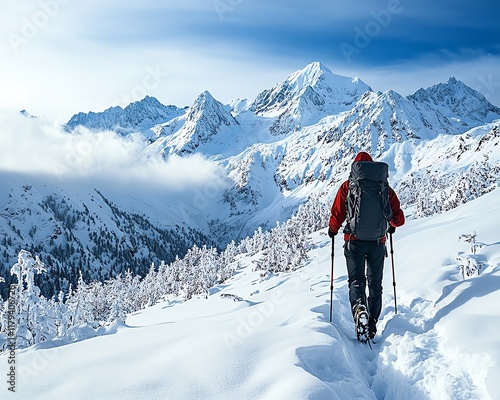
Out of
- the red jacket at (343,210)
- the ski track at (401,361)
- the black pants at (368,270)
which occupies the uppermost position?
the red jacket at (343,210)

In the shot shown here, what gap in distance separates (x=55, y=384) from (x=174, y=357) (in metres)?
1.59

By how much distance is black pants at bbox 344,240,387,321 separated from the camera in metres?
6.87

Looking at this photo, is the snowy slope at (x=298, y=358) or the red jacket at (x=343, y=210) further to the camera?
the red jacket at (x=343, y=210)

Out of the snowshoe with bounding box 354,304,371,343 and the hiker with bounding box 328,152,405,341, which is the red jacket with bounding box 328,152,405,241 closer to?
the hiker with bounding box 328,152,405,341

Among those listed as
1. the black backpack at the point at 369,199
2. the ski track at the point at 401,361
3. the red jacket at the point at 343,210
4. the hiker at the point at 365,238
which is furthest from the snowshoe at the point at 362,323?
the red jacket at the point at 343,210

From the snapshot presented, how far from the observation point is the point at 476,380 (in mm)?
4500

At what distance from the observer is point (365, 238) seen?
21.9 ft

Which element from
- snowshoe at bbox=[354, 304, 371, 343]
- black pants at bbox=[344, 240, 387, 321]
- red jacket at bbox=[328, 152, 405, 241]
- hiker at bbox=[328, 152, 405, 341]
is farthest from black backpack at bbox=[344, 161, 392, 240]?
snowshoe at bbox=[354, 304, 371, 343]

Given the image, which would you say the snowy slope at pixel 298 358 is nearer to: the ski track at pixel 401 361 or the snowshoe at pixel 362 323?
the ski track at pixel 401 361

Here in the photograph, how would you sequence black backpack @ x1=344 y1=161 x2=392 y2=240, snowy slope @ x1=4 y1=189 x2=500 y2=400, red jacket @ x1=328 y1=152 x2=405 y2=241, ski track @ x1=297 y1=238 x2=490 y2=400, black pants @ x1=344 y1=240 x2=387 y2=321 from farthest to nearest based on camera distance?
red jacket @ x1=328 y1=152 x2=405 y2=241, black pants @ x1=344 y1=240 x2=387 y2=321, black backpack @ x1=344 y1=161 x2=392 y2=240, ski track @ x1=297 y1=238 x2=490 y2=400, snowy slope @ x1=4 y1=189 x2=500 y2=400

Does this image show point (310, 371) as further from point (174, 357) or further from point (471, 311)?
point (471, 311)

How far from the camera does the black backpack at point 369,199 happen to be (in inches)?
259

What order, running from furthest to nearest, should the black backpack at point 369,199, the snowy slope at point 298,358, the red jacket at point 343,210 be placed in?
the red jacket at point 343,210
the black backpack at point 369,199
the snowy slope at point 298,358

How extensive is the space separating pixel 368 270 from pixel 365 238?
788mm
